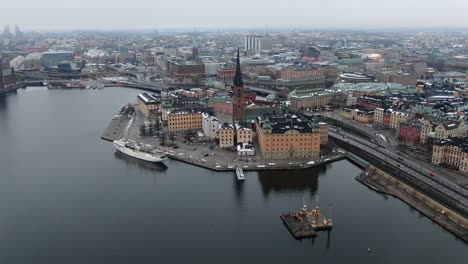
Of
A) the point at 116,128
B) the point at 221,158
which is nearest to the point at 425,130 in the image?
the point at 221,158

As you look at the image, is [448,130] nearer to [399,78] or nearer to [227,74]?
[399,78]

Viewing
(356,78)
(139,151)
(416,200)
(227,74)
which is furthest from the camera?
(227,74)

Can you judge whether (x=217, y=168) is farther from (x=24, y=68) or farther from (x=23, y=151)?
(x=24, y=68)

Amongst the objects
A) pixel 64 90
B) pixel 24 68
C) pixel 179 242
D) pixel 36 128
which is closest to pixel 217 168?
pixel 179 242

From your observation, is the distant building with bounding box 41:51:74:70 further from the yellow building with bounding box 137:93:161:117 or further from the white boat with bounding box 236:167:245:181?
the white boat with bounding box 236:167:245:181

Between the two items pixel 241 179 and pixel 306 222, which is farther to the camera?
pixel 241 179

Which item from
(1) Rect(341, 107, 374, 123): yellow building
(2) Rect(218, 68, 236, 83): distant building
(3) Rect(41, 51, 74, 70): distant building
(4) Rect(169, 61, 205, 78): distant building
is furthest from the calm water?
(3) Rect(41, 51, 74, 70): distant building

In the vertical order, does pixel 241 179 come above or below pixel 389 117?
below
